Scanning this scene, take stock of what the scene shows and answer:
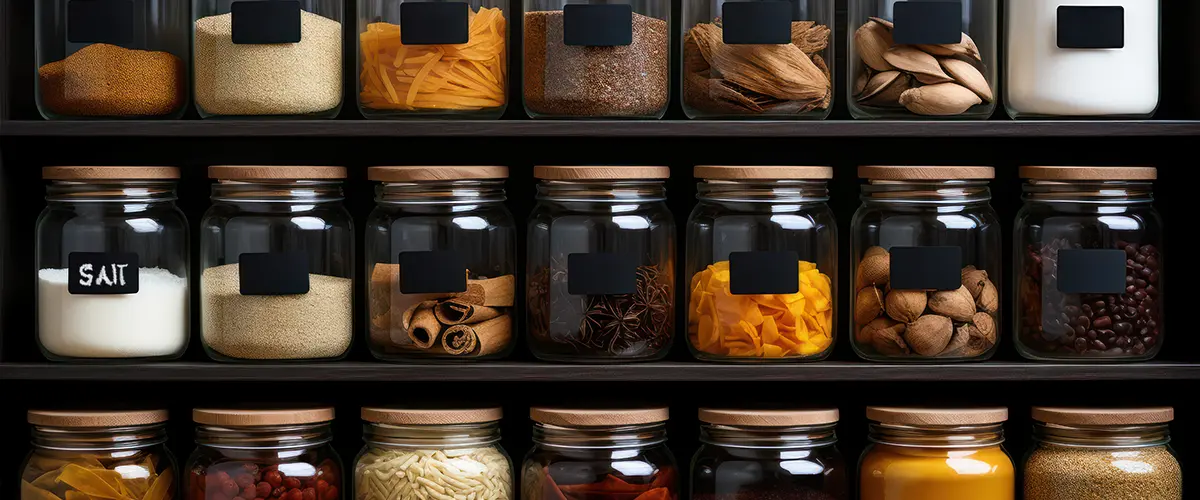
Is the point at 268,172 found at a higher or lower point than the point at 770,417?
higher

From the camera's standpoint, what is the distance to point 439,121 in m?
1.46

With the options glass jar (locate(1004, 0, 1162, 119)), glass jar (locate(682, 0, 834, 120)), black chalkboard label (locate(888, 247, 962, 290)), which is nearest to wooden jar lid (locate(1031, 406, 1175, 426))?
black chalkboard label (locate(888, 247, 962, 290))

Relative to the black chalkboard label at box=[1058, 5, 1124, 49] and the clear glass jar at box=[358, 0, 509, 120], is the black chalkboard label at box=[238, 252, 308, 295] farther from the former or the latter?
the black chalkboard label at box=[1058, 5, 1124, 49]

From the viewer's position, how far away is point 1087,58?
1.47 m

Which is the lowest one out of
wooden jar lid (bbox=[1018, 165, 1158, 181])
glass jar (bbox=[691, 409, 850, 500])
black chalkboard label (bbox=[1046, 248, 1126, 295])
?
glass jar (bbox=[691, 409, 850, 500])

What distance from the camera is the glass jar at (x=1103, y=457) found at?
1.45 m

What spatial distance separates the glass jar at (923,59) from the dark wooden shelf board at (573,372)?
1.10 feet

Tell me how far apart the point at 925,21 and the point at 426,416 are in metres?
0.80

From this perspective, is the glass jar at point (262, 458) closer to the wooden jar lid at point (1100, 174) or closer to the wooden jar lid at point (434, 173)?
the wooden jar lid at point (434, 173)

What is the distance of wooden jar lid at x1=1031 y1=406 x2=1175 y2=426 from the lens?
4.82 feet

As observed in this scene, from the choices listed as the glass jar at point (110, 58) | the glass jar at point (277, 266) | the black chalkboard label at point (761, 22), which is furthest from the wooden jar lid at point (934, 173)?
the glass jar at point (110, 58)

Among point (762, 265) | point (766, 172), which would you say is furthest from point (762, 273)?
point (766, 172)

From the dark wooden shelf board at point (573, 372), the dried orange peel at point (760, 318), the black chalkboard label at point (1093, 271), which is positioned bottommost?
the dark wooden shelf board at point (573, 372)

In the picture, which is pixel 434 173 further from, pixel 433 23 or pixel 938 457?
pixel 938 457
